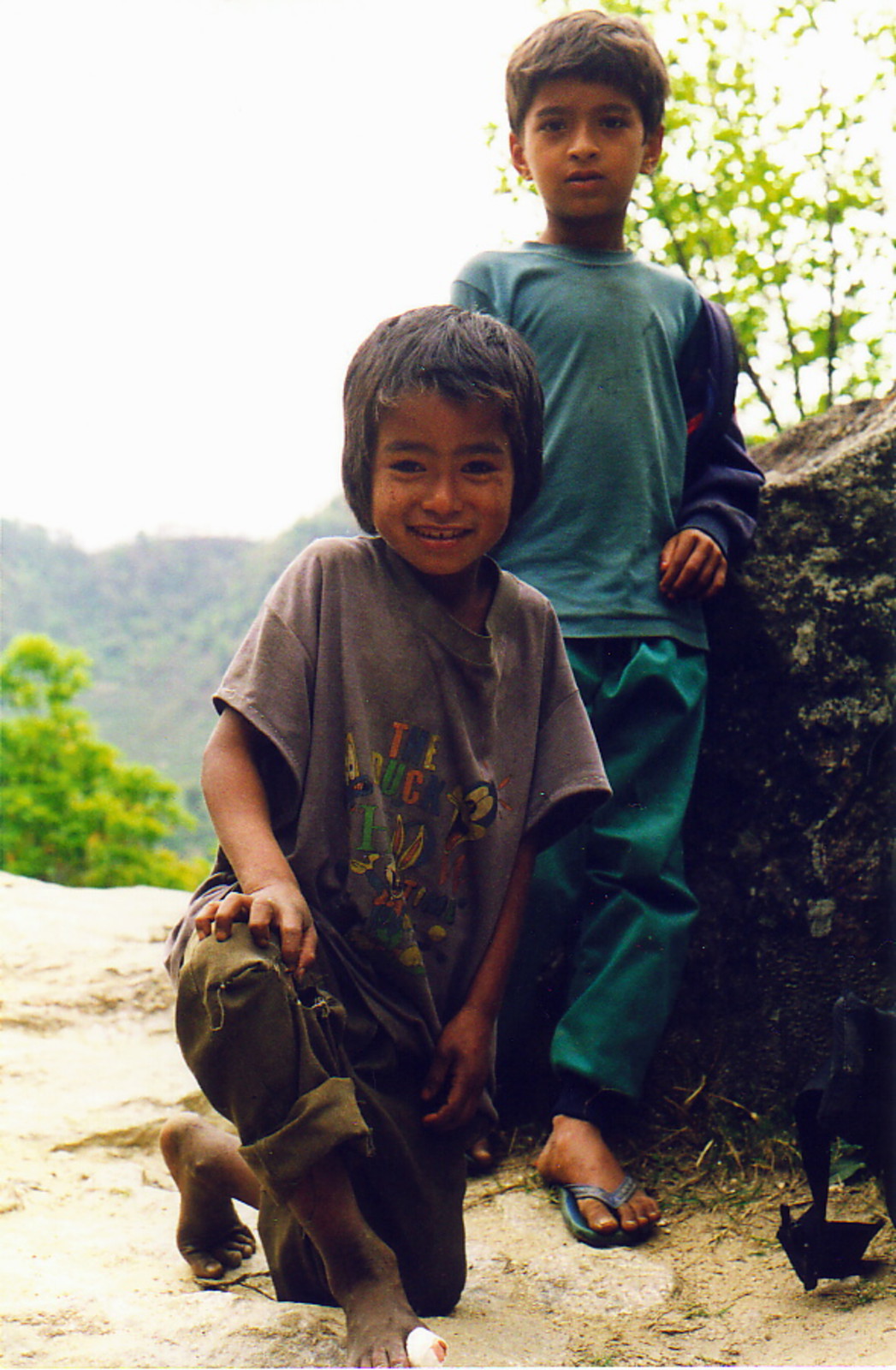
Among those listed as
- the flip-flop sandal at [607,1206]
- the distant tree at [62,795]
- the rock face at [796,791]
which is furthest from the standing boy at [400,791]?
the distant tree at [62,795]

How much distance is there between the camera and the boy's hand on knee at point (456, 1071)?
1706 mm

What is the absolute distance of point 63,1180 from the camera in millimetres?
2223

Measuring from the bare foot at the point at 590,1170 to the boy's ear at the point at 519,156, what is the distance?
74.8 inches

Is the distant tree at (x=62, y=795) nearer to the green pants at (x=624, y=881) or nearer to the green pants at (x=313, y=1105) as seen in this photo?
the green pants at (x=624, y=881)

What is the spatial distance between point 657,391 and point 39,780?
21.7 ft

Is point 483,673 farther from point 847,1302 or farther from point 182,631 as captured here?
point 182,631

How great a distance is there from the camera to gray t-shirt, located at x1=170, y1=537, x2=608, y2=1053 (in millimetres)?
1661

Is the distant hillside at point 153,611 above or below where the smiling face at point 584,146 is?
below

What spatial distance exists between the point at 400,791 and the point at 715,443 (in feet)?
4.10

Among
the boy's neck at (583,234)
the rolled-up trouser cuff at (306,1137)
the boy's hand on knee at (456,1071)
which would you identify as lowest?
the boy's hand on knee at (456,1071)

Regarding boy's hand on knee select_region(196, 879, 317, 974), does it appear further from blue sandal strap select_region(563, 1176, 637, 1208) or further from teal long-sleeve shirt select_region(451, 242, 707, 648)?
teal long-sleeve shirt select_region(451, 242, 707, 648)

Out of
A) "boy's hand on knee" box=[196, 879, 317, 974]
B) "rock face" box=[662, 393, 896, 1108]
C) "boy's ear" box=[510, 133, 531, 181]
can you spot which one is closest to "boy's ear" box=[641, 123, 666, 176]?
"boy's ear" box=[510, 133, 531, 181]

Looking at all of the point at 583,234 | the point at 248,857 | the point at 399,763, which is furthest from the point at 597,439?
the point at 248,857

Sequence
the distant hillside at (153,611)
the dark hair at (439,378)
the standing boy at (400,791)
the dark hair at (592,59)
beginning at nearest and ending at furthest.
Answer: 1. the standing boy at (400,791)
2. the dark hair at (439,378)
3. the dark hair at (592,59)
4. the distant hillside at (153,611)
